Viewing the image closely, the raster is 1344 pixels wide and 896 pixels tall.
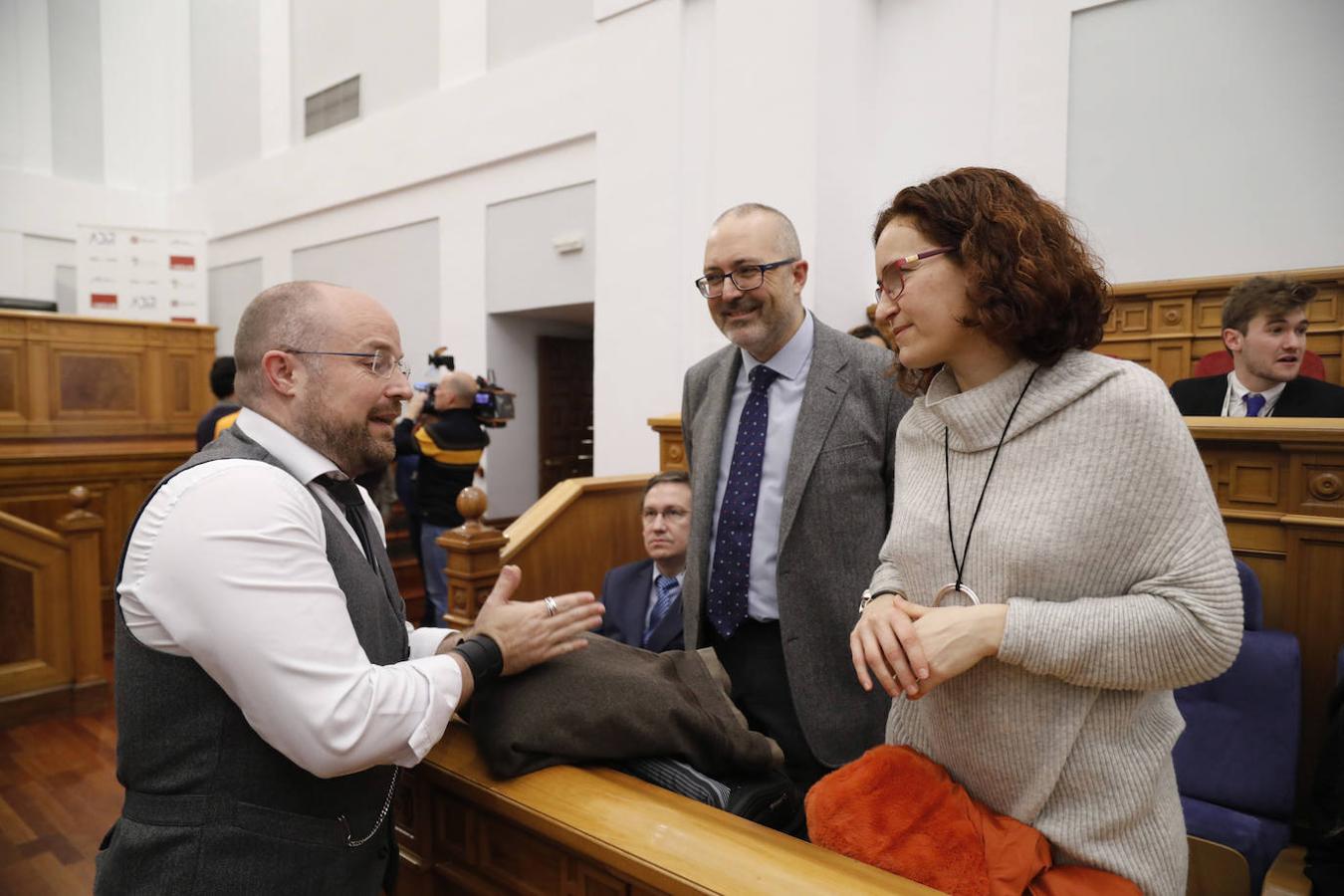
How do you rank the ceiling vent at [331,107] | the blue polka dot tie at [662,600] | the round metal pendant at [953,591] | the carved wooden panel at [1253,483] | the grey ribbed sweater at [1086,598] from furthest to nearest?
the ceiling vent at [331,107] < the blue polka dot tie at [662,600] < the carved wooden panel at [1253,483] < the round metal pendant at [953,591] < the grey ribbed sweater at [1086,598]

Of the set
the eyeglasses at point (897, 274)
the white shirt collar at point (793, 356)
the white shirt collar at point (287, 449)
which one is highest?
the eyeglasses at point (897, 274)

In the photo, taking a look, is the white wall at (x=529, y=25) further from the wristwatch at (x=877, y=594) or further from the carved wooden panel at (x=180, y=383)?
the wristwatch at (x=877, y=594)

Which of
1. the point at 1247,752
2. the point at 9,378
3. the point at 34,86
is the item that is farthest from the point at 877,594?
the point at 34,86

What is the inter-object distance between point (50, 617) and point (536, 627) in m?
4.04

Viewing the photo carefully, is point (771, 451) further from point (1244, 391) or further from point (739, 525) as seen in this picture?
point (1244, 391)

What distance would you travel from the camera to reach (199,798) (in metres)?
1.11

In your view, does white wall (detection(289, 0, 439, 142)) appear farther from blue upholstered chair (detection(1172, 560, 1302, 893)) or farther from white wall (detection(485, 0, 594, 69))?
blue upholstered chair (detection(1172, 560, 1302, 893))

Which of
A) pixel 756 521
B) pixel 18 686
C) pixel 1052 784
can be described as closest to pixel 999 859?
pixel 1052 784

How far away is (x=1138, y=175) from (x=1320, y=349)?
1159 millimetres

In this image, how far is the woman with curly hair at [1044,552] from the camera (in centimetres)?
92

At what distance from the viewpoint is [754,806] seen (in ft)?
4.36

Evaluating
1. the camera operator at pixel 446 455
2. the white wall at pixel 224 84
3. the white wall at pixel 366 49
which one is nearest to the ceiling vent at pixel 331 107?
the white wall at pixel 366 49

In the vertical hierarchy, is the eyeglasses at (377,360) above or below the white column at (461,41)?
below

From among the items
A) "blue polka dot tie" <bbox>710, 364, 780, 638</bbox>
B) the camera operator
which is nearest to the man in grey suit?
"blue polka dot tie" <bbox>710, 364, 780, 638</bbox>
